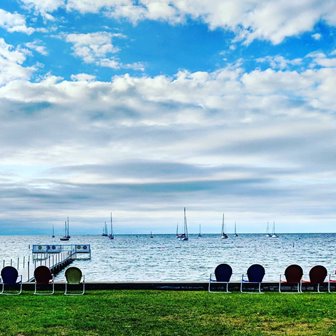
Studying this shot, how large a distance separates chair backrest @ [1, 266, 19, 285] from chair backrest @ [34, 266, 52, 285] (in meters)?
0.73

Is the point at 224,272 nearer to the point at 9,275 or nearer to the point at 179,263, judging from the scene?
the point at 9,275

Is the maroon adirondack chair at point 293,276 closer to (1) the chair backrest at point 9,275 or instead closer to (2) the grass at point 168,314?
(2) the grass at point 168,314

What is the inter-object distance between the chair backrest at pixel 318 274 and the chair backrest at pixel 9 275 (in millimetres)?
10657

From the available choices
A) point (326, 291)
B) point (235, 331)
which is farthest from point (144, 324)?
point (326, 291)

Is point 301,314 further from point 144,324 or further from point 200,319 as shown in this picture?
point 144,324

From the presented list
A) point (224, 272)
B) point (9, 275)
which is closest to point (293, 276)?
point (224, 272)

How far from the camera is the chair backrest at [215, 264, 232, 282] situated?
63.4 feet

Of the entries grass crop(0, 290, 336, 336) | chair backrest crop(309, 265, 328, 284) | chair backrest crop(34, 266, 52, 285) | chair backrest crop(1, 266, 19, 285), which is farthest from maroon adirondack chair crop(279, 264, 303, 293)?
chair backrest crop(1, 266, 19, 285)

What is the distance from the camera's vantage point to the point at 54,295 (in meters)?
18.3

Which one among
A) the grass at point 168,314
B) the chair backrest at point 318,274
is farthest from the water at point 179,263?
the grass at point 168,314

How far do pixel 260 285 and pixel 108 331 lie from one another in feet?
30.9

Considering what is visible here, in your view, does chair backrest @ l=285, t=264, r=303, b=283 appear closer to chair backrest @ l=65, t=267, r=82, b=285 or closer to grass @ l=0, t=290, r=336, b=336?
grass @ l=0, t=290, r=336, b=336

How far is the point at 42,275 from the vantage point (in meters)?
19.3

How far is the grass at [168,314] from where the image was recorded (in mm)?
11570
